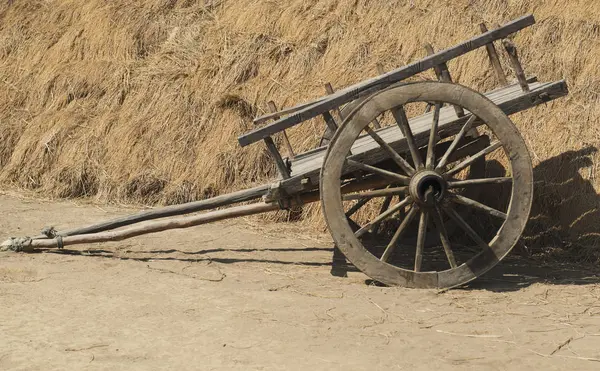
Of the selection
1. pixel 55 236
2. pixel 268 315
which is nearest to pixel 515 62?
Answer: pixel 268 315

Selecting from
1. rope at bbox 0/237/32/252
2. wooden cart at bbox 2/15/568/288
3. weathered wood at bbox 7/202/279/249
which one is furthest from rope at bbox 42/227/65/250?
wooden cart at bbox 2/15/568/288

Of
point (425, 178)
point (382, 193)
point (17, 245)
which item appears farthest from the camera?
point (17, 245)

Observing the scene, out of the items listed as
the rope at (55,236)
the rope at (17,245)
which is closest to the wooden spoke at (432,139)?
the rope at (55,236)

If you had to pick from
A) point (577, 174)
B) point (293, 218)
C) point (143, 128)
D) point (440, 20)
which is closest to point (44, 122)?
point (143, 128)

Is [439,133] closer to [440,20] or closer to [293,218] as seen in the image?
[293,218]

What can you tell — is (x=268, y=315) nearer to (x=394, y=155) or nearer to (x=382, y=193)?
(x=382, y=193)

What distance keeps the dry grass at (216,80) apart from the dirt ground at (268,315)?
130cm

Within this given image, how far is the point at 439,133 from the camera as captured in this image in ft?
16.9

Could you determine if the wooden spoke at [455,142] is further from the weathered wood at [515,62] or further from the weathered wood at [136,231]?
the weathered wood at [136,231]

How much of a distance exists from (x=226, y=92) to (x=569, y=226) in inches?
138

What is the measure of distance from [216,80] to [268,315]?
13.6ft

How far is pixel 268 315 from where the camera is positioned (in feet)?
15.3

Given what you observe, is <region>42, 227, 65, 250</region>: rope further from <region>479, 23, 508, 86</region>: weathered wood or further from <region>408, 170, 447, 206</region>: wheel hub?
<region>479, 23, 508, 86</region>: weathered wood

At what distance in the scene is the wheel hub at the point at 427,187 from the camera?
495 cm
